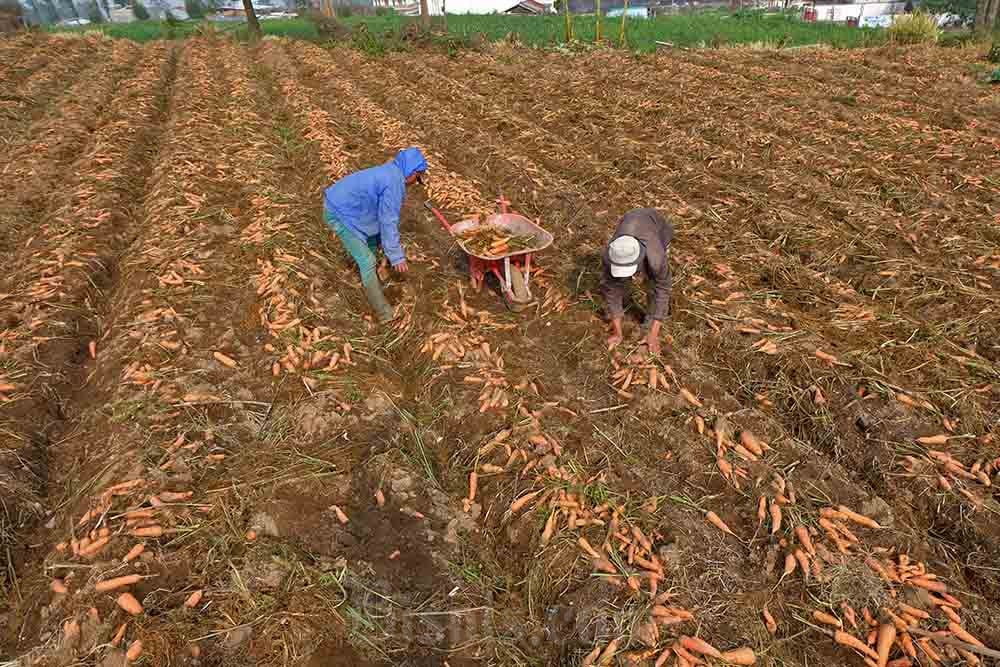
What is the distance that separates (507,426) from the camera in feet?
13.7

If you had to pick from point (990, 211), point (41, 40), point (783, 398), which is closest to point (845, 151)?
point (990, 211)

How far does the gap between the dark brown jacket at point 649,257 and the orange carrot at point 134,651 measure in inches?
160

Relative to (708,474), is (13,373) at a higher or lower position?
higher

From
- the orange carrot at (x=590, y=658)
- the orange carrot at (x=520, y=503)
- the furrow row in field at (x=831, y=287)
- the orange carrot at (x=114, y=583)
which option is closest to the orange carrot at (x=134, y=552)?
the orange carrot at (x=114, y=583)

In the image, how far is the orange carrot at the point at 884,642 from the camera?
2.72 metres

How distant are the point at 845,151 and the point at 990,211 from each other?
2818mm

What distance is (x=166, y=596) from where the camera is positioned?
3.03 meters

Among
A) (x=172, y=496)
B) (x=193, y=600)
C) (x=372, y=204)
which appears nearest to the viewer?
(x=193, y=600)

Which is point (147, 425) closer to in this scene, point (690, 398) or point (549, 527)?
point (549, 527)

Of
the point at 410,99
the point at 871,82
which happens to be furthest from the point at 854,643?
the point at 871,82

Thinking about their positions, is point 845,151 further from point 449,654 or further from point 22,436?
point 22,436

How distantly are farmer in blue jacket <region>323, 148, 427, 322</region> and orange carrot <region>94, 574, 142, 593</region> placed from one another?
11.0 feet

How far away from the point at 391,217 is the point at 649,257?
2.60 meters

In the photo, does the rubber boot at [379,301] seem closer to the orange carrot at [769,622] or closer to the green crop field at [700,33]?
the orange carrot at [769,622]
